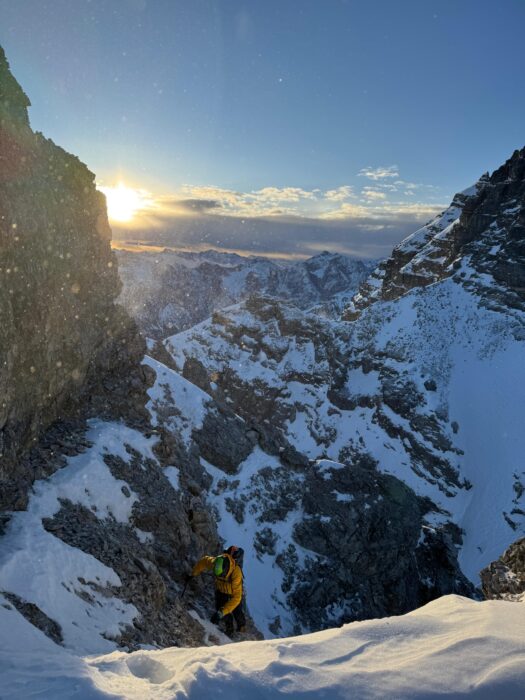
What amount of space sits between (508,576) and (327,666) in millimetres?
12028

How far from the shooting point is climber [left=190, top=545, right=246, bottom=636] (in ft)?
46.1

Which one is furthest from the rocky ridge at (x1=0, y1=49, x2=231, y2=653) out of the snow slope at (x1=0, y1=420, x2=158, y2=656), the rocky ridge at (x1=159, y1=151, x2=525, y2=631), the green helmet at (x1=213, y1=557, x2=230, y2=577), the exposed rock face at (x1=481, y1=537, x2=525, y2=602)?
the rocky ridge at (x1=159, y1=151, x2=525, y2=631)

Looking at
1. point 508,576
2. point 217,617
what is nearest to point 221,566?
point 217,617

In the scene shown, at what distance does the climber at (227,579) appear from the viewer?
14.1 meters

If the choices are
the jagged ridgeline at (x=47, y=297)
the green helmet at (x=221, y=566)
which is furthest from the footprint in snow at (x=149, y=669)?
the jagged ridgeline at (x=47, y=297)

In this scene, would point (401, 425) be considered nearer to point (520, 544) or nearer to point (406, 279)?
point (406, 279)

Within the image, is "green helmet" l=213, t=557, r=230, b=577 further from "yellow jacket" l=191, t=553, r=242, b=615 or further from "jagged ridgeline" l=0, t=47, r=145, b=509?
"jagged ridgeline" l=0, t=47, r=145, b=509

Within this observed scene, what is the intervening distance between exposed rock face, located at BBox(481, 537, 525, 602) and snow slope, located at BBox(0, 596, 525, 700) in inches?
311

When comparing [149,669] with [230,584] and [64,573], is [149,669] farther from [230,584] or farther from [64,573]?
[230,584]

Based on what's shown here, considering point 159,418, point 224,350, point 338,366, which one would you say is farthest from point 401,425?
point 159,418

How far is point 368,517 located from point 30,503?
1396 inches

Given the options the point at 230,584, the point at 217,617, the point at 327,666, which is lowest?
the point at 217,617

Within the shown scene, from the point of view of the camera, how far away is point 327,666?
553cm

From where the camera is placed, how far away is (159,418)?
44.5 m
